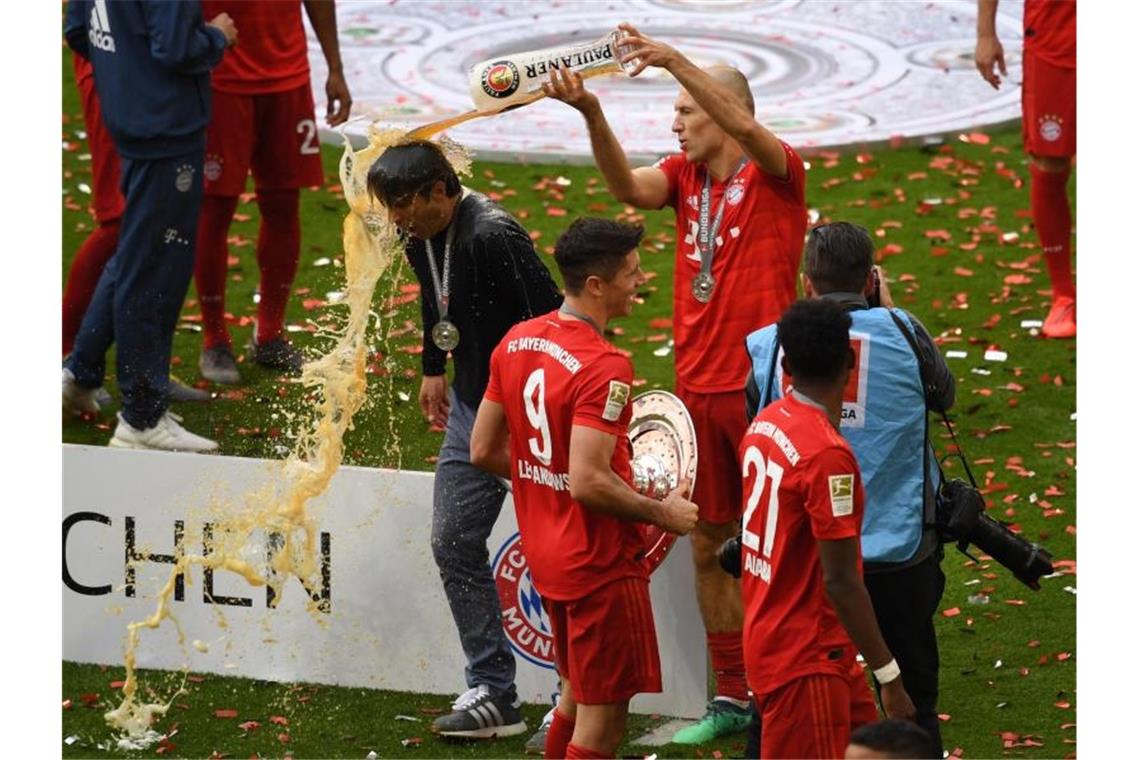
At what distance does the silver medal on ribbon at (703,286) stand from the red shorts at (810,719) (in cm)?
168

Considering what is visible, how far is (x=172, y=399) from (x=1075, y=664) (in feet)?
13.9

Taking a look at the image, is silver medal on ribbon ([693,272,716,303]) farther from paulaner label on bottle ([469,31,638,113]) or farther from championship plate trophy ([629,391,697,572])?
paulaner label on bottle ([469,31,638,113])

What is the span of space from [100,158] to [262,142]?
729 millimetres

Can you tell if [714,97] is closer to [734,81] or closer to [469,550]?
[734,81]

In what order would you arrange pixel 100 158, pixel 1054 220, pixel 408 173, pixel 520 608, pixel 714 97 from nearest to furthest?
pixel 714 97
pixel 408 173
pixel 520 608
pixel 100 158
pixel 1054 220

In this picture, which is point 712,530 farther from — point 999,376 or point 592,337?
point 999,376

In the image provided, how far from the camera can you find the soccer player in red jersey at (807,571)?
4.56m

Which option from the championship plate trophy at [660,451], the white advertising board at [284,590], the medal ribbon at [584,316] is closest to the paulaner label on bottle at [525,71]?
the medal ribbon at [584,316]

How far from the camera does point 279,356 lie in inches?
361

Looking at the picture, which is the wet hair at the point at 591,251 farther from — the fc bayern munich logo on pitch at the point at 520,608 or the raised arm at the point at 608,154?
the fc bayern munich logo on pitch at the point at 520,608

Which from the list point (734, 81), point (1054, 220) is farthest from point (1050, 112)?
point (734, 81)

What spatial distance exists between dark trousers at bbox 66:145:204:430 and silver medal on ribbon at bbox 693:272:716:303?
277 cm

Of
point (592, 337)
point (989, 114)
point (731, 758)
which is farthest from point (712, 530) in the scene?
point (989, 114)

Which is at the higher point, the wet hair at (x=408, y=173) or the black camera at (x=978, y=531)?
the wet hair at (x=408, y=173)
